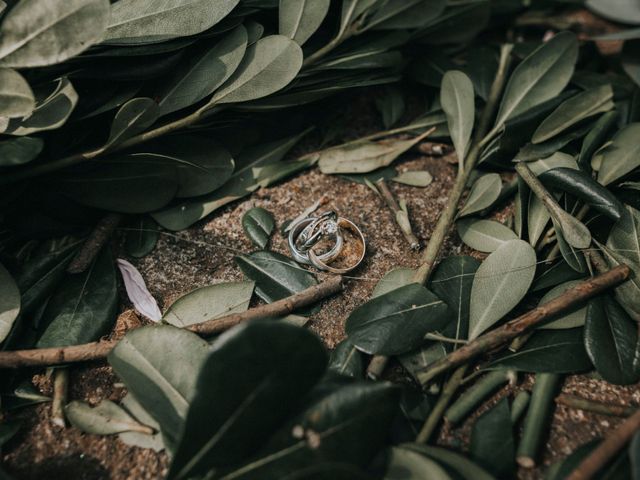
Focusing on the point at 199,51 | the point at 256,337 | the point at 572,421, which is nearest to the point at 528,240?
the point at 572,421

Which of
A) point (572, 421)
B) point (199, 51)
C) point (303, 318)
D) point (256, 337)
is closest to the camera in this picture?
point (256, 337)

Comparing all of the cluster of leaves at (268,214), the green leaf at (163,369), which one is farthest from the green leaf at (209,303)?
the green leaf at (163,369)

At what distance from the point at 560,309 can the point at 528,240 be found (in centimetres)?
17

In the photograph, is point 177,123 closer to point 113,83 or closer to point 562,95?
point 113,83

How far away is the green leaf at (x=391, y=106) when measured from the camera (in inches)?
47.2

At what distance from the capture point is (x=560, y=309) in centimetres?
84

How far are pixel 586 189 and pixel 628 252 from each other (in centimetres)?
13

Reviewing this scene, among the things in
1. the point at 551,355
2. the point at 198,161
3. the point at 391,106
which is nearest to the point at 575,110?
the point at 391,106

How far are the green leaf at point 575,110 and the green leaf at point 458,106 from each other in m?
0.13

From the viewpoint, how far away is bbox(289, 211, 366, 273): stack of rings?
964 millimetres

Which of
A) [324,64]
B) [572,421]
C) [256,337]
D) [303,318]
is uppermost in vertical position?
[324,64]

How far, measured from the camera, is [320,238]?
100 centimetres

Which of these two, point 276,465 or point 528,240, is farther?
point 528,240

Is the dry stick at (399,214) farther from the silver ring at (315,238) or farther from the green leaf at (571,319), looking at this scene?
the green leaf at (571,319)
